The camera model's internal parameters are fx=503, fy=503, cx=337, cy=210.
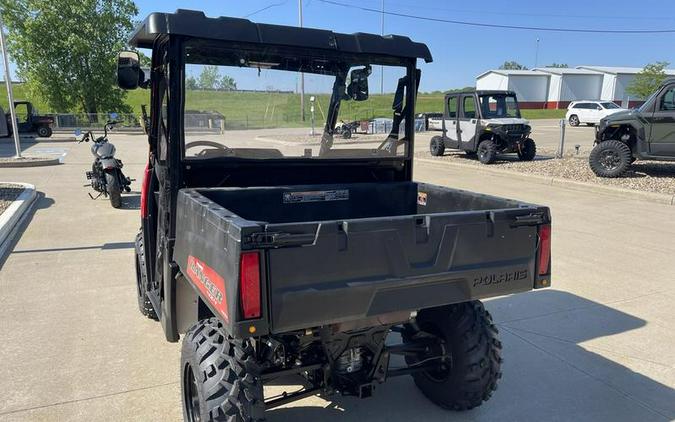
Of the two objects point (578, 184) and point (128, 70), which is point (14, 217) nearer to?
point (128, 70)

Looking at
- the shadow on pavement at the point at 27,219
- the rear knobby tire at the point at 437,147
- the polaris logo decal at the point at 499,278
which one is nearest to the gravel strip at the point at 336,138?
the polaris logo decal at the point at 499,278

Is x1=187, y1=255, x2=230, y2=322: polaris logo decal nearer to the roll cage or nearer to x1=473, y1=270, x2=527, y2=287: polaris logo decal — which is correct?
the roll cage

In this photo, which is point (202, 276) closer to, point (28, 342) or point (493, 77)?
point (28, 342)

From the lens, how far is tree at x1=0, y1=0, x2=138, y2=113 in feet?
118

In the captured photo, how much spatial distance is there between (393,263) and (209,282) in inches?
32.1

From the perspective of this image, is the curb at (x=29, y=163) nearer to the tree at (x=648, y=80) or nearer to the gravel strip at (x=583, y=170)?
the gravel strip at (x=583, y=170)

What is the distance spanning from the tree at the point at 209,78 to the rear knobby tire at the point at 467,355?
1984mm

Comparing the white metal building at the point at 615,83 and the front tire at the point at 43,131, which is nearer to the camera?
the front tire at the point at 43,131

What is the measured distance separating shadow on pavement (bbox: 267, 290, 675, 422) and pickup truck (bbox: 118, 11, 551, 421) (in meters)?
0.20

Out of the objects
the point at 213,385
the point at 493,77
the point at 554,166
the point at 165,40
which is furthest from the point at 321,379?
the point at 493,77

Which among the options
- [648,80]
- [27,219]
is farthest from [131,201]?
[648,80]

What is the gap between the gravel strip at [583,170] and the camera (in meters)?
10.7

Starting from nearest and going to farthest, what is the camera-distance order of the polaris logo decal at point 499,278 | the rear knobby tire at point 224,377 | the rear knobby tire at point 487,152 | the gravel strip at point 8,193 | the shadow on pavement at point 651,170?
the rear knobby tire at point 224,377 < the polaris logo decal at point 499,278 < the gravel strip at point 8,193 < the shadow on pavement at point 651,170 < the rear knobby tire at point 487,152

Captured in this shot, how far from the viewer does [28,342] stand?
384cm
